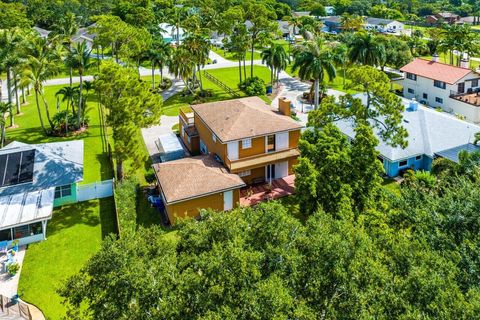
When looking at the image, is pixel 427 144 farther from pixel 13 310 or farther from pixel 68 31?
pixel 68 31

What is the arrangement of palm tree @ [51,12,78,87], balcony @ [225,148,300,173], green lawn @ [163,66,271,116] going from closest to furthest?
balcony @ [225,148,300,173], palm tree @ [51,12,78,87], green lawn @ [163,66,271,116]

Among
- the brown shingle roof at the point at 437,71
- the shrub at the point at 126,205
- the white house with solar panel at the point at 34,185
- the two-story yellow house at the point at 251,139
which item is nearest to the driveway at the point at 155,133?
the two-story yellow house at the point at 251,139

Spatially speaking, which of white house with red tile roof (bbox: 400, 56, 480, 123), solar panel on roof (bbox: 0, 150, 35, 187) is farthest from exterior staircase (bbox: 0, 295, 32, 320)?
white house with red tile roof (bbox: 400, 56, 480, 123)

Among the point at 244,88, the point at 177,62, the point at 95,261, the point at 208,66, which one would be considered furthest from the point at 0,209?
the point at 208,66

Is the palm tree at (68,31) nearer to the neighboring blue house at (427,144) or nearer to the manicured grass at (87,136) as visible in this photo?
the manicured grass at (87,136)

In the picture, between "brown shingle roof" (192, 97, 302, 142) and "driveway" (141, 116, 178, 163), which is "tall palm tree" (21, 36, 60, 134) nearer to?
"driveway" (141, 116, 178, 163)

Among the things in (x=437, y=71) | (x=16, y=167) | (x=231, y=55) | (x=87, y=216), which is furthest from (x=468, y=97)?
(x=231, y=55)

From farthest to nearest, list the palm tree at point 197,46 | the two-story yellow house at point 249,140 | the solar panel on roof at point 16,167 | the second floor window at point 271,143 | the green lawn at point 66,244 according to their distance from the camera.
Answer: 1. the palm tree at point 197,46
2. the second floor window at point 271,143
3. the two-story yellow house at point 249,140
4. the solar panel on roof at point 16,167
5. the green lawn at point 66,244
